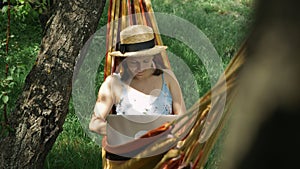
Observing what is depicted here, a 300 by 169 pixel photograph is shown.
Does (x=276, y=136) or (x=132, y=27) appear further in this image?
(x=132, y=27)

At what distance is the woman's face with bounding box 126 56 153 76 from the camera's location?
2.98m

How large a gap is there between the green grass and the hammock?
0.11 m

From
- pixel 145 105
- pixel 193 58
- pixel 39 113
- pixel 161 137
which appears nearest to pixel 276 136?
pixel 161 137

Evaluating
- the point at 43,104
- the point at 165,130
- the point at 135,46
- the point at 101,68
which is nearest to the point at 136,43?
the point at 135,46

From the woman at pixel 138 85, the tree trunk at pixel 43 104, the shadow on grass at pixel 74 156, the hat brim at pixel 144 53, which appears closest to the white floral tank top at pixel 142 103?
the woman at pixel 138 85

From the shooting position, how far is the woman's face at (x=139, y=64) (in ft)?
9.78

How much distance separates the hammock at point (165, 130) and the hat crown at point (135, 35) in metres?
0.11

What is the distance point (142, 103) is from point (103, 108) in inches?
7.2

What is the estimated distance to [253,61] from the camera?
615 mm

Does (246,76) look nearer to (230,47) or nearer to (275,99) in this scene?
(275,99)

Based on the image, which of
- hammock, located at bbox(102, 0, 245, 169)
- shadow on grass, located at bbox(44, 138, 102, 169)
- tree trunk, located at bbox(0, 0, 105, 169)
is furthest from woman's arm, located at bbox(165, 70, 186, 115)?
shadow on grass, located at bbox(44, 138, 102, 169)

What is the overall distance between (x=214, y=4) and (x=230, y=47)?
1.76m

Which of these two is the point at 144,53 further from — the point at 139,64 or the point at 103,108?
the point at 103,108

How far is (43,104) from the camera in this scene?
334 centimetres
